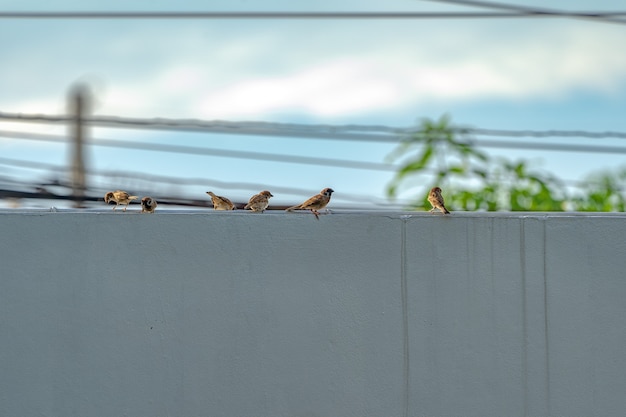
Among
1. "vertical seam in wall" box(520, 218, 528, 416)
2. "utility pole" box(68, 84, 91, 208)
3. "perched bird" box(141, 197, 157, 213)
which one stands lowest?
"vertical seam in wall" box(520, 218, 528, 416)

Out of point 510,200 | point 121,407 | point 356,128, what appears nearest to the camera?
point 121,407

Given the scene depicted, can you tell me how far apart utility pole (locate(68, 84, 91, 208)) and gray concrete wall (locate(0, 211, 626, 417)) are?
705 centimetres

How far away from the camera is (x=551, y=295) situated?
583cm

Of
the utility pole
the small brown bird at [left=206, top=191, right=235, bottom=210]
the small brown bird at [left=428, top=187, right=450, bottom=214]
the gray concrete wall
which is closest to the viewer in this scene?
the gray concrete wall

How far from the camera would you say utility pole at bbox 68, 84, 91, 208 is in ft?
41.5

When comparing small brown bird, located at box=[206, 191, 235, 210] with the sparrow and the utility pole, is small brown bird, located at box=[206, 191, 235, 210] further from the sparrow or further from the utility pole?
the utility pole

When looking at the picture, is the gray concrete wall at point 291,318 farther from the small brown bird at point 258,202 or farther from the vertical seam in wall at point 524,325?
the small brown bird at point 258,202

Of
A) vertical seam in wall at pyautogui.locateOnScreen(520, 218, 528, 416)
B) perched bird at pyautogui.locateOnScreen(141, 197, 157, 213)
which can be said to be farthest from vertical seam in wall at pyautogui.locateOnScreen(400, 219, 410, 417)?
perched bird at pyautogui.locateOnScreen(141, 197, 157, 213)

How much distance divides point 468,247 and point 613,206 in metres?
10.2

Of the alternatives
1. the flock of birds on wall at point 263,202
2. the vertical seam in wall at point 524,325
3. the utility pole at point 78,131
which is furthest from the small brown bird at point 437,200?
the utility pole at point 78,131

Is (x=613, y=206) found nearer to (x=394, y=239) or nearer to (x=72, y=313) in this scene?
(x=394, y=239)

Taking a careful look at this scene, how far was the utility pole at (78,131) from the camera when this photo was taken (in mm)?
12652

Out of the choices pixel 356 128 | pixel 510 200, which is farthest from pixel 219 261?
pixel 510 200

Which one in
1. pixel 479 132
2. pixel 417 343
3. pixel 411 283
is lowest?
pixel 417 343
